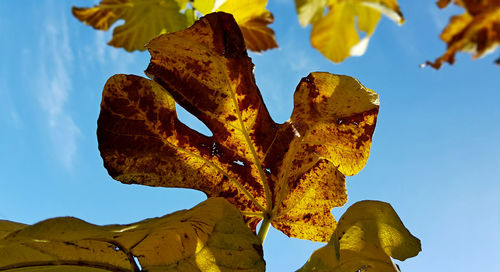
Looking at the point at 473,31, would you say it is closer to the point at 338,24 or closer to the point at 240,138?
the point at 338,24

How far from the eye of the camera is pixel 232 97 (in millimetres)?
783

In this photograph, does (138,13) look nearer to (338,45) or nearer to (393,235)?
(338,45)

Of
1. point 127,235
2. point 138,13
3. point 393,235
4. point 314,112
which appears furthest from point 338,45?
point 138,13

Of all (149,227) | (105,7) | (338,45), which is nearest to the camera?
(149,227)

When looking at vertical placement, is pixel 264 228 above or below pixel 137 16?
below

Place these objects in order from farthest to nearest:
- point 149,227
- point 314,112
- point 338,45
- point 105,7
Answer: point 105,7
point 314,112
point 338,45
point 149,227

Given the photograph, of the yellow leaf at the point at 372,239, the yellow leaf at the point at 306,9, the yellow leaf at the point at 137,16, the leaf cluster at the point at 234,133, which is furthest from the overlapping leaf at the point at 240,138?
the yellow leaf at the point at 137,16

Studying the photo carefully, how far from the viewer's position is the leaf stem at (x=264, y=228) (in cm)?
76

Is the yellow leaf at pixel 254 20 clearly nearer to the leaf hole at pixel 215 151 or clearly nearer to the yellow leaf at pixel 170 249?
the leaf hole at pixel 215 151

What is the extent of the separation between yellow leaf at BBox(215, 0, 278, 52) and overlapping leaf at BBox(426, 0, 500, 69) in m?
0.66

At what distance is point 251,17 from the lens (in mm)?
994

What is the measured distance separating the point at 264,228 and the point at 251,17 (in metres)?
0.49

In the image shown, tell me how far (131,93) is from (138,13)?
0.46 m

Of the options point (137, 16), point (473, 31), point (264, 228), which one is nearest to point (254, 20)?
point (137, 16)
